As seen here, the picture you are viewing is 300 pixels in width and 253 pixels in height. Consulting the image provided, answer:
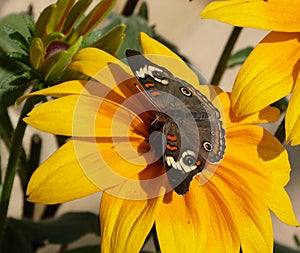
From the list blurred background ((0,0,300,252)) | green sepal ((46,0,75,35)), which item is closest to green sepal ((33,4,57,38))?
green sepal ((46,0,75,35))

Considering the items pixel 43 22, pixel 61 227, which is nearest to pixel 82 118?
pixel 43 22

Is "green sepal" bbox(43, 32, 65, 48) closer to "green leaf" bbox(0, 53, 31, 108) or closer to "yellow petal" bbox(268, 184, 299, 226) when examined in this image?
"green leaf" bbox(0, 53, 31, 108)

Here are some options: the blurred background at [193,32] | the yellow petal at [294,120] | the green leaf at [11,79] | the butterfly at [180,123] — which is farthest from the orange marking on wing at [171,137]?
the blurred background at [193,32]

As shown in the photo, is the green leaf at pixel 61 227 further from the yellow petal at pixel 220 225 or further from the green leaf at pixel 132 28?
the yellow petal at pixel 220 225

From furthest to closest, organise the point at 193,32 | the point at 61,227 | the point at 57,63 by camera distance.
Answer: the point at 193,32, the point at 61,227, the point at 57,63

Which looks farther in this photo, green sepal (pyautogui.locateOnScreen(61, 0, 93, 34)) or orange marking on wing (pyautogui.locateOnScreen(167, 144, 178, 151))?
green sepal (pyautogui.locateOnScreen(61, 0, 93, 34))

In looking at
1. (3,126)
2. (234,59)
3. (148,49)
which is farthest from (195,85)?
(234,59)

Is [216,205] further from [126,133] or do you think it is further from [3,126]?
[3,126]

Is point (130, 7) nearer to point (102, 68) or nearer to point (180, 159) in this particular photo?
point (102, 68)
